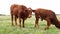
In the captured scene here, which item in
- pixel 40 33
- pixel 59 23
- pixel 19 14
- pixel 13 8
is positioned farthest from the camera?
pixel 13 8

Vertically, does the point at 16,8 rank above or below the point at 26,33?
above

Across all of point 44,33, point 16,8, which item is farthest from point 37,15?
point 44,33

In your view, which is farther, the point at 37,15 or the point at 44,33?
the point at 37,15

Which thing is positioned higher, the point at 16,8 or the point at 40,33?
the point at 16,8

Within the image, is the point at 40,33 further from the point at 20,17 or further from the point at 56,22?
the point at 20,17

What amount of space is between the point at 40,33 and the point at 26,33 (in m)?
0.68

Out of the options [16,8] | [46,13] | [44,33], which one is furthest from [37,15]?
[44,33]

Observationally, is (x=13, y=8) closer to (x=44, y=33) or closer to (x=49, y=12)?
(x=49, y=12)

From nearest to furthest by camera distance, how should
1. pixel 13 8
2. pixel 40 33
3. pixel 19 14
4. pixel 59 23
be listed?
pixel 40 33, pixel 59 23, pixel 19 14, pixel 13 8

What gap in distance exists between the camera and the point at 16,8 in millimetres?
16281

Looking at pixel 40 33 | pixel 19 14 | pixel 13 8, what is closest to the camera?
pixel 40 33

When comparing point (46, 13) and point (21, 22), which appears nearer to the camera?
point (46, 13)

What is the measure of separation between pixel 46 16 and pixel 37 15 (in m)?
0.57

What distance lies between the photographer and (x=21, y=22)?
16875mm
